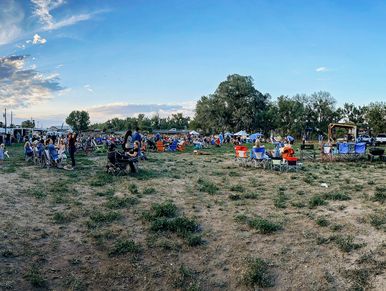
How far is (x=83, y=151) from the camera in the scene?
92.5 feet

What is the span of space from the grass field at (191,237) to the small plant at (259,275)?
0.06ft

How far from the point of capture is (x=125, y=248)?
620 centimetres

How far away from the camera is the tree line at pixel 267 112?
7794cm

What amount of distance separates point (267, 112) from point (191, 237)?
7571 cm

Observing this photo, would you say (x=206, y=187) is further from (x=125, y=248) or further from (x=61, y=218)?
(x=125, y=248)

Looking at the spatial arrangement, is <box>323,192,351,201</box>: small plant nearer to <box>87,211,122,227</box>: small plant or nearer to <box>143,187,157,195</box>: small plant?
<box>143,187,157,195</box>: small plant

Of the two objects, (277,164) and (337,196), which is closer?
(337,196)

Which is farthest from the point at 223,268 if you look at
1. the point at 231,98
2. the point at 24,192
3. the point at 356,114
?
the point at 356,114

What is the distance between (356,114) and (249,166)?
85.2m

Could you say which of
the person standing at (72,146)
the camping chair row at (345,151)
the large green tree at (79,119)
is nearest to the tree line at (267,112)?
the camping chair row at (345,151)

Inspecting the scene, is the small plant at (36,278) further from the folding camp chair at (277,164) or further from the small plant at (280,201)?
the folding camp chair at (277,164)

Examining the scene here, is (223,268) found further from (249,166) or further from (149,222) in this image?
(249,166)

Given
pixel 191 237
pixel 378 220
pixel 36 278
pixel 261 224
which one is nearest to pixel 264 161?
pixel 378 220

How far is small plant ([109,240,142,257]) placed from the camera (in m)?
6.08
